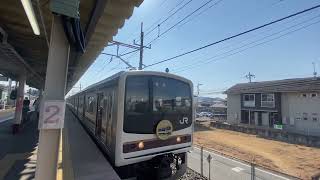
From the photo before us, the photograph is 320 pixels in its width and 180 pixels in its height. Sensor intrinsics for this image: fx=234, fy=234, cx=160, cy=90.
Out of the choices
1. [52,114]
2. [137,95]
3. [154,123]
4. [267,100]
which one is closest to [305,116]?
[267,100]

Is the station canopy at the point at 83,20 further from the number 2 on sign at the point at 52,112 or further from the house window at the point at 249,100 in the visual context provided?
the house window at the point at 249,100

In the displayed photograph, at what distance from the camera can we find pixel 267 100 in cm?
2938

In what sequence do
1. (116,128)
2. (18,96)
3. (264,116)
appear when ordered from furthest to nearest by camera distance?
(264,116)
(18,96)
(116,128)

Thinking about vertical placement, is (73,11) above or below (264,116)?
above

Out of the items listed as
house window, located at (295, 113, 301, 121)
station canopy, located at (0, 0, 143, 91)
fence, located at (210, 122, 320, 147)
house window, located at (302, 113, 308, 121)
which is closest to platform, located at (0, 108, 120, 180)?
station canopy, located at (0, 0, 143, 91)

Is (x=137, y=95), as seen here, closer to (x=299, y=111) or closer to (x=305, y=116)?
(x=305, y=116)

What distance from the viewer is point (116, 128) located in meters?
5.50

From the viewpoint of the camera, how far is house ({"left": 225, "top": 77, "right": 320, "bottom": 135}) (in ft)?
79.8

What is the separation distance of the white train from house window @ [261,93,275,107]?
2532 centimetres

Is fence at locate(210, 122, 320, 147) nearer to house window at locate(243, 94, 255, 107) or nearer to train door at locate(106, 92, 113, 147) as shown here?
house window at locate(243, 94, 255, 107)

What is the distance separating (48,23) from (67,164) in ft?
12.6

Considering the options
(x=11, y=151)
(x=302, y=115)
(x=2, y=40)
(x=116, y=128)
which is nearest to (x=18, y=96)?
(x=11, y=151)

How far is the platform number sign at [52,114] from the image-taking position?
390cm

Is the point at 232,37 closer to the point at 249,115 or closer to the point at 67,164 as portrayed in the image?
the point at 67,164
